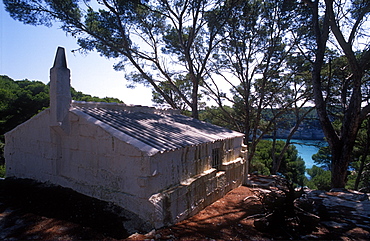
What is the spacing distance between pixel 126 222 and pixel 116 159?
1408mm

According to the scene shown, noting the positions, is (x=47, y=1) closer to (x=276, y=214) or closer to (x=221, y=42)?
(x=221, y=42)

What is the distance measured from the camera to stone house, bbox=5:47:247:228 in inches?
194

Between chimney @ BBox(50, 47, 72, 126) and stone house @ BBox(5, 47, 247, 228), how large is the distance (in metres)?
0.02

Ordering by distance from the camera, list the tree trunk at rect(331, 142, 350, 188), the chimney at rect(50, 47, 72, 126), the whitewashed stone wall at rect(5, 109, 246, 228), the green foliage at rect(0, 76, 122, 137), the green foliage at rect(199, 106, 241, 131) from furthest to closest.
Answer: the green foliage at rect(0, 76, 122, 137), the green foliage at rect(199, 106, 241, 131), the tree trunk at rect(331, 142, 350, 188), the chimney at rect(50, 47, 72, 126), the whitewashed stone wall at rect(5, 109, 246, 228)

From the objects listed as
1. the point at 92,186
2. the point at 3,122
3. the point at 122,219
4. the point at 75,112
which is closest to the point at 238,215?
the point at 122,219

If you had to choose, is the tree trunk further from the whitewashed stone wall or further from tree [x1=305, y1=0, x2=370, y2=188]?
the whitewashed stone wall

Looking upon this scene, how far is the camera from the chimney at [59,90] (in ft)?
20.5

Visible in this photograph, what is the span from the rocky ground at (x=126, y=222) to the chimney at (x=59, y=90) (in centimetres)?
214

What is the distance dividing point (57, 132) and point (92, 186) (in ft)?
6.54

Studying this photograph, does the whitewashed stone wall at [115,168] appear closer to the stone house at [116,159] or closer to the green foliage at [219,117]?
the stone house at [116,159]

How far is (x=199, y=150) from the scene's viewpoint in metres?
6.81

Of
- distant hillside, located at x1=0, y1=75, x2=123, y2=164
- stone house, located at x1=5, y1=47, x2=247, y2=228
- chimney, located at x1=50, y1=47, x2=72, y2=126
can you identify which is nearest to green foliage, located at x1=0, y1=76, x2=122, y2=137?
distant hillside, located at x1=0, y1=75, x2=123, y2=164

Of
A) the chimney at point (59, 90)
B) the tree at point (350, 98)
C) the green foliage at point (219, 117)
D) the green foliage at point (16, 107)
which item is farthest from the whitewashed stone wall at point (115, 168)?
the green foliage at point (16, 107)

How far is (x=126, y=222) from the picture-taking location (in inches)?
186
